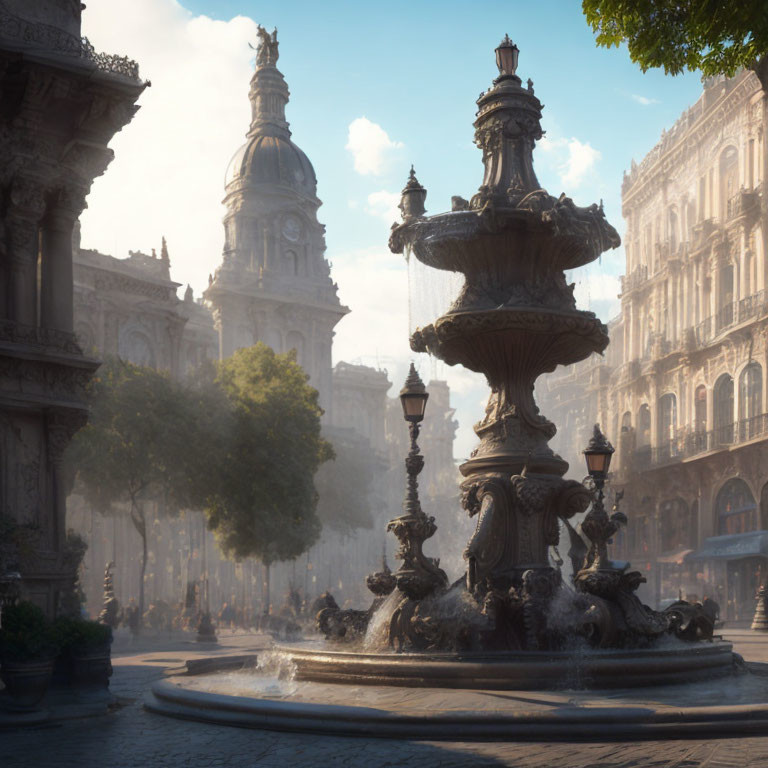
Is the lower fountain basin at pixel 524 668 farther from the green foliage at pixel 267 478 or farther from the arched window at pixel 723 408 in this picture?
the arched window at pixel 723 408

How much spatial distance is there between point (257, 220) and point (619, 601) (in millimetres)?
63783

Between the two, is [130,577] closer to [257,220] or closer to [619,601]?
[257,220]

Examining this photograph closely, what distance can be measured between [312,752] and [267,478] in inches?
1106

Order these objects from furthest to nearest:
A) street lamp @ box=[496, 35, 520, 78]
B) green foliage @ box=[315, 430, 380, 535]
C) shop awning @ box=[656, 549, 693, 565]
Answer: green foliage @ box=[315, 430, 380, 535] → shop awning @ box=[656, 549, 693, 565] → street lamp @ box=[496, 35, 520, 78]

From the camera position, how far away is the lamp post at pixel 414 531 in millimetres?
12508

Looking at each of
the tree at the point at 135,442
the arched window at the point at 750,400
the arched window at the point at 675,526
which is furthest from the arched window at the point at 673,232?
the tree at the point at 135,442

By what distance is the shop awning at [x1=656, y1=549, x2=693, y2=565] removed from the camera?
1688 inches

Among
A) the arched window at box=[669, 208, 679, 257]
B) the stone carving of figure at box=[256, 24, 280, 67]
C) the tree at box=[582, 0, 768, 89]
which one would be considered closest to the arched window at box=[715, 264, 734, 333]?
the arched window at box=[669, 208, 679, 257]

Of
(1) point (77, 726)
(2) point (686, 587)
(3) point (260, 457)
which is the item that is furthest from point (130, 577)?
(1) point (77, 726)

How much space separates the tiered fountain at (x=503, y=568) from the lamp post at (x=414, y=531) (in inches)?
1.0

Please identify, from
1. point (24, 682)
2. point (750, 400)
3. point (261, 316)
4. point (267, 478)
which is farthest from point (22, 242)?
point (261, 316)

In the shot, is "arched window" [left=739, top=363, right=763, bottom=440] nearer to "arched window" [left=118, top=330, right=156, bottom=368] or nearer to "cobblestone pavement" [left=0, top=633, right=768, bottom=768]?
"arched window" [left=118, top=330, right=156, bottom=368]

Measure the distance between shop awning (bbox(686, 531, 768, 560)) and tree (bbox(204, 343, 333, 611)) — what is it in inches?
556

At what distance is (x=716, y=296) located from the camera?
4422cm
